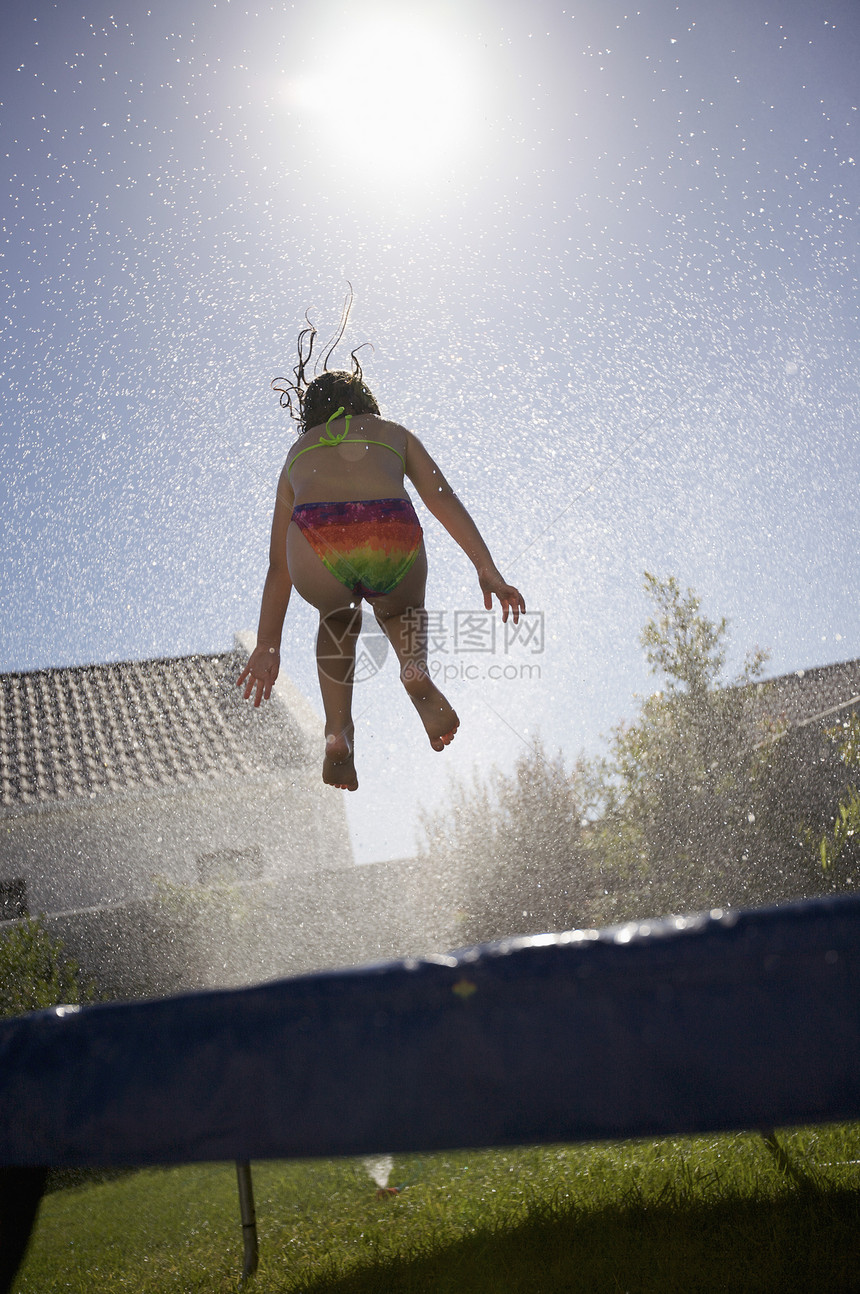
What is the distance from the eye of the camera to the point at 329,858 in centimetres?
761

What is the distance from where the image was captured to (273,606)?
238 centimetres

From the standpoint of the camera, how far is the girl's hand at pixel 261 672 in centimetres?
239

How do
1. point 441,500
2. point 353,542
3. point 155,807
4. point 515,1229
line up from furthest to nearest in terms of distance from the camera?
1. point 155,807
2. point 441,500
3. point 353,542
4. point 515,1229

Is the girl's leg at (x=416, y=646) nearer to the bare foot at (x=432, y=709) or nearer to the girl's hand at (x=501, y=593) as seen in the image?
the bare foot at (x=432, y=709)

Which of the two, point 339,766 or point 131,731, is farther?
point 131,731

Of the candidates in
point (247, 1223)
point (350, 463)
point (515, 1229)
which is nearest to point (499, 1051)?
point (515, 1229)

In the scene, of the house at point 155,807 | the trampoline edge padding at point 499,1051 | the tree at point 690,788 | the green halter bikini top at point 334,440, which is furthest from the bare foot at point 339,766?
the house at point 155,807

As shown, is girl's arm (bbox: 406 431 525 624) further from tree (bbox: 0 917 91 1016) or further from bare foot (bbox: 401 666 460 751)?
tree (bbox: 0 917 91 1016)

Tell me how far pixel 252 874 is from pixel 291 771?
40.6 inches

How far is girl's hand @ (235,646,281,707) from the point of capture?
2.39m

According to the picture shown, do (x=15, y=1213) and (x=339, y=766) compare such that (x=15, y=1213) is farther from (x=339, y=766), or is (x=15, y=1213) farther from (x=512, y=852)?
(x=512, y=852)

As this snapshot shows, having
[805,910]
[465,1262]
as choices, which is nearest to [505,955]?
Answer: [805,910]

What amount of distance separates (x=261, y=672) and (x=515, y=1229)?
1.52 meters

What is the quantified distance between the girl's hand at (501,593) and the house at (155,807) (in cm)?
548
